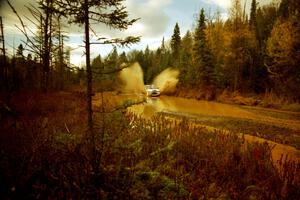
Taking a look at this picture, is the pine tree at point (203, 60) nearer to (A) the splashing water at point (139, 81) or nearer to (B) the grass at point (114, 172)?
(A) the splashing water at point (139, 81)

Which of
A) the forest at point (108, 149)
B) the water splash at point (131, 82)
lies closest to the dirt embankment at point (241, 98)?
the forest at point (108, 149)

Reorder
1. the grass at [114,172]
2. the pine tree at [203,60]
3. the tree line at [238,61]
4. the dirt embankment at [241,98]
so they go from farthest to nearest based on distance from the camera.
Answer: the pine tree at [203,60] < the tree line at [238,61] < the dirt embankment at [241,98] < the grass at [114,172]

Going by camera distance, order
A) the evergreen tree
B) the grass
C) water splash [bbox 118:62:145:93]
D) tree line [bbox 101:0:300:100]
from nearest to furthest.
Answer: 1. the grass
2. tree line [bbox 101:0:300:100]
3. the evergreen tree
4. water splash [bbox 118:62:145:93]

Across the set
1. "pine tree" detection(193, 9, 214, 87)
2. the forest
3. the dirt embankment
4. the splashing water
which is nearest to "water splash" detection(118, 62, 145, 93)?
the splashing water

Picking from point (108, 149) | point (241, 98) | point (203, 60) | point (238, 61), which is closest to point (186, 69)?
point (203, 60)

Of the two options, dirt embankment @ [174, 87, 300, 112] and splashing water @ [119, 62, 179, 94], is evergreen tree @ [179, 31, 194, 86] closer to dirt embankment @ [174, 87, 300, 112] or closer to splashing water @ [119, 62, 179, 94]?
dirt embankment @ [174, 87, 300, 112]

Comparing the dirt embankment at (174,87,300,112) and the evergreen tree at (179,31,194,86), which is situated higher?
the evergreen tree at (179,31,194,86)


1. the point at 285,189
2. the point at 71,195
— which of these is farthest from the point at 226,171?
the point at 71,195

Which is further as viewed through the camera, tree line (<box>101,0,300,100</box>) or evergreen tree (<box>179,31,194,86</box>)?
evergreen tree (<box>179,31,194,86</box>)

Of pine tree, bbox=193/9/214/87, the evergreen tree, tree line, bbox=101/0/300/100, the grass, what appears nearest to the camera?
the grass

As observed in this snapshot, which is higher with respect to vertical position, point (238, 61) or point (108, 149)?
point (238, 61)

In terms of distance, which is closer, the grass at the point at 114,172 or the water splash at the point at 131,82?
the grass at the point at 114,172

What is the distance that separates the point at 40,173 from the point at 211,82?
3928cm

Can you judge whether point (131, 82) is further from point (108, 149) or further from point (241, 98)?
point (108, 149)
